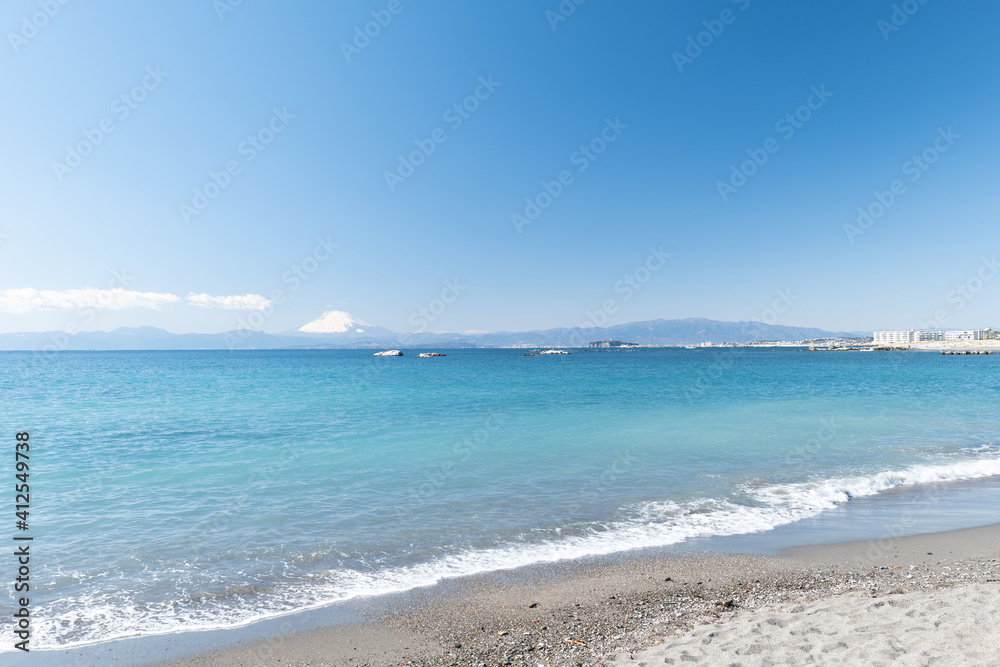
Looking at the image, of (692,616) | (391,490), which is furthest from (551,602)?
(391,490)

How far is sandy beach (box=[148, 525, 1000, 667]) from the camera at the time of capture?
4887 millimetres

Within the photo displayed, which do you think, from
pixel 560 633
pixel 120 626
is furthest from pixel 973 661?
pixel 120 626

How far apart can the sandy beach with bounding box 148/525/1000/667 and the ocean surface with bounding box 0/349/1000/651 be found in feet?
2.86

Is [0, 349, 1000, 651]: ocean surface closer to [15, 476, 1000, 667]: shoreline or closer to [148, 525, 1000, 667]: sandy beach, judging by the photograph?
[15, 476, 1000, 667]: shoreline

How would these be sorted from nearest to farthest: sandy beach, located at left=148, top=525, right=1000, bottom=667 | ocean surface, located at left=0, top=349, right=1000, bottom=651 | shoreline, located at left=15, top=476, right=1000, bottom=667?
sandy beach, located at left=148, top=525, right=1000, bottom=667 → shoreline, located at left=15, top=476, right=1000, bottom=667 → ocean surface, located at left=0, top=349, right=1000, bottom=651

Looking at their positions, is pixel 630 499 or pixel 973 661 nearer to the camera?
pixel 973 661

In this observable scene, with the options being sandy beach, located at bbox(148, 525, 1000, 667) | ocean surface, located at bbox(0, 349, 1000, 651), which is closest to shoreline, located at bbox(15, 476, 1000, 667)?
sandy beach, located at bbox(148, 525, 1000, 667)

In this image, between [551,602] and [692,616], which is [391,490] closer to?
[551,602]

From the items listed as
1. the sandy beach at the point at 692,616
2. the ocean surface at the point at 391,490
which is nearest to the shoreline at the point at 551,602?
the sandy beach at the point at 692,616

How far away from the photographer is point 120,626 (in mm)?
6188

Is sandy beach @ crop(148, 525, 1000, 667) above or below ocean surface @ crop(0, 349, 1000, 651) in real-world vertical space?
above

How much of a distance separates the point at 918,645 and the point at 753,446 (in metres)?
13.8

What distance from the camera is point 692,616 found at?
5992mm

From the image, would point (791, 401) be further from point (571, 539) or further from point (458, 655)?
point (458, 655)
